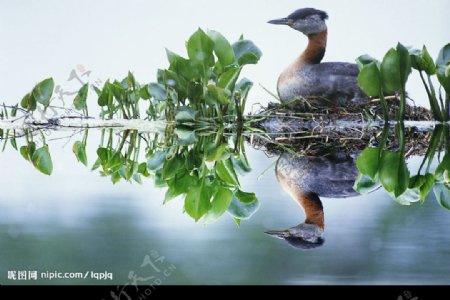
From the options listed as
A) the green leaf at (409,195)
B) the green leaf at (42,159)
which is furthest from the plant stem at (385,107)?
the green leaf at (42,159)

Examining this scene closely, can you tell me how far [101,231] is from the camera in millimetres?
1273

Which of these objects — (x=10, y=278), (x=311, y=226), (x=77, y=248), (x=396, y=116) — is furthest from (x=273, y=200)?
(x=10, y=278)

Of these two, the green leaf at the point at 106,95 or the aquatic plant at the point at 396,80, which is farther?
the green leaf at the point at 106,95

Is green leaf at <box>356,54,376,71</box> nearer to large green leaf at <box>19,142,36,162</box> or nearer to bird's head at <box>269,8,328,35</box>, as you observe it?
bird's head at <box>269,8,328,35</box>

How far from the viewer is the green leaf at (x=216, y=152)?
1.98 ft

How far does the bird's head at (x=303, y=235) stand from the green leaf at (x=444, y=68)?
25cm

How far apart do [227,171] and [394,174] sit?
0.20m

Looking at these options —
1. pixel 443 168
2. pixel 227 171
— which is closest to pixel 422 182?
pixel 443 168

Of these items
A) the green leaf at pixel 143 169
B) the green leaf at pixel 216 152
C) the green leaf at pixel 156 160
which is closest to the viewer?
the green leaf at pixel 216 152

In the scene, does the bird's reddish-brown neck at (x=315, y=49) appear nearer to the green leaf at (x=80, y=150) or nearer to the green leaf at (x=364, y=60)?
the green leaf at (x=364, y=60)

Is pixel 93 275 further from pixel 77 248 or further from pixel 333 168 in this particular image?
pixel 333 168

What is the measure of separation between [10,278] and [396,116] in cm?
98

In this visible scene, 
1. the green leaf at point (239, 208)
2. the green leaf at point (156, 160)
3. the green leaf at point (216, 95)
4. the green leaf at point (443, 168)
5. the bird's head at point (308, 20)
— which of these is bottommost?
the green leaf at point (239, 208)

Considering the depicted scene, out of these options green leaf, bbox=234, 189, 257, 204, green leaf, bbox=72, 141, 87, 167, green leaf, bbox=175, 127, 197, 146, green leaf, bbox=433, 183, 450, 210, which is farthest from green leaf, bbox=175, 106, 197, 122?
green leaf, bbox=433, 183, 450, 210
